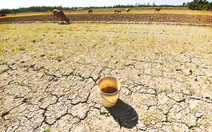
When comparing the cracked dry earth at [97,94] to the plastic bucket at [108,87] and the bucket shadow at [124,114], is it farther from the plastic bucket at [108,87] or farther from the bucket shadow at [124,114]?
the plastic bucket at [108,87]

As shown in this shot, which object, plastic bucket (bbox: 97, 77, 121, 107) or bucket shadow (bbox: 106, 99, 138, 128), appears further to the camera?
plastic bucket (bbox: 97, 77, 121, 107)

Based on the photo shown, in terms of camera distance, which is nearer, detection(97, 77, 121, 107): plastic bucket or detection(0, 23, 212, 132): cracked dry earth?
detection(0, 23, 212, 132): cracked dry earth

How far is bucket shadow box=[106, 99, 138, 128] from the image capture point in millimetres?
1816

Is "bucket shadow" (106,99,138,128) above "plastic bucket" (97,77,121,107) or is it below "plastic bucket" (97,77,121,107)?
below

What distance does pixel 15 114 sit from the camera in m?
1.97

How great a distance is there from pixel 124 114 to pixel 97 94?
2.58 ft

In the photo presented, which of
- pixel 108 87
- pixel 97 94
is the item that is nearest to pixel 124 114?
pixel 108 87

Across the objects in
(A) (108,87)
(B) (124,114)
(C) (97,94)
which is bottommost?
(B) (124,114)

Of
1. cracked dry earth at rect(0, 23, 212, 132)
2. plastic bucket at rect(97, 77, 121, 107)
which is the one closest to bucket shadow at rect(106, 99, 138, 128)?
cracked dry earth at rect(0, 23, 212, 132)

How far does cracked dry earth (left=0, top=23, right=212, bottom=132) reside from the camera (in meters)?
1.82

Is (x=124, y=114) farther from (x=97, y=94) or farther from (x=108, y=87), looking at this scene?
(x=97, y=94)

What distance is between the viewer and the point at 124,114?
6.46ft

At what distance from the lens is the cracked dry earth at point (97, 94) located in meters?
1.82

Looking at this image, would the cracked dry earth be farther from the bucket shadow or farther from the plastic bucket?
the plastic bucket
